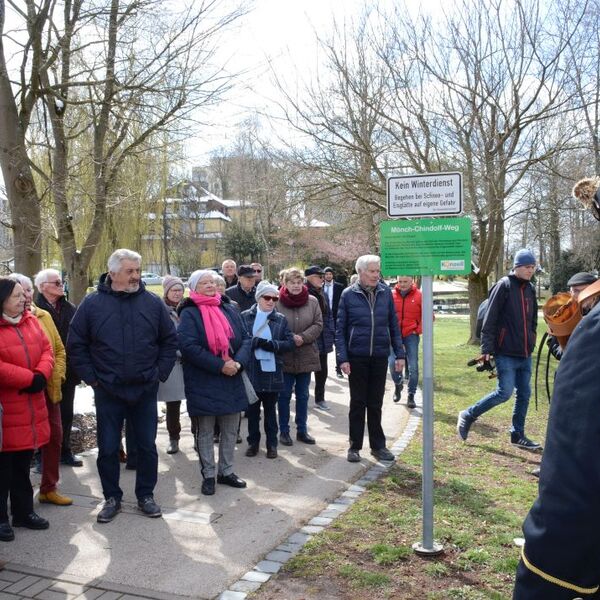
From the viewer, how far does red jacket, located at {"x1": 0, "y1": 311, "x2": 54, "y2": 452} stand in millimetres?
4816

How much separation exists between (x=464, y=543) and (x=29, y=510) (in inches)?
127

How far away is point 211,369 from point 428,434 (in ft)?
6.91

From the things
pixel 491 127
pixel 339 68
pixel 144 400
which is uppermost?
pixel 339 68

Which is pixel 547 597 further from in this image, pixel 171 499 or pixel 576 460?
pixel 171 499

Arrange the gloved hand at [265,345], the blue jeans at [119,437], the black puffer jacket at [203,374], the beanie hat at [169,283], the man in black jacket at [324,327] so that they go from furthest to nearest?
the man in black jacket at [324,327] < the beanie hat at [169,283] < the gloved hand at [265,345] < the black puffer jacket at [203,374] < the blue jeans at [119,437]

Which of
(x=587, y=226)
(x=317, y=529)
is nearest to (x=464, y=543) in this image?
(x=317, y=529)

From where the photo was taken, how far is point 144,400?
17.6 feet

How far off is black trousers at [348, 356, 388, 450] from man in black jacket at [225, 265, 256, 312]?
2558 millimetres

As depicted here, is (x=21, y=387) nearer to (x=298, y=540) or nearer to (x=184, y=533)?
(x=184, y=533)

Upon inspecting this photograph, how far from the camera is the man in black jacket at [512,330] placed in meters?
7.11

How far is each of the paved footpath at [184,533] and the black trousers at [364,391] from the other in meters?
0.35

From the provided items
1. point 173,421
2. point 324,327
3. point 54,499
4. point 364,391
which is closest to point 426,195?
point 364,391

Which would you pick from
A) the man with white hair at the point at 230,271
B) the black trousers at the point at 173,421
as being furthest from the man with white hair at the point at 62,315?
the man with white hair at the point at 230,271

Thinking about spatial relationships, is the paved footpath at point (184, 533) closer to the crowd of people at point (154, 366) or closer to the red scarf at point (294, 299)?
the crowd of people at point (154, 366)
